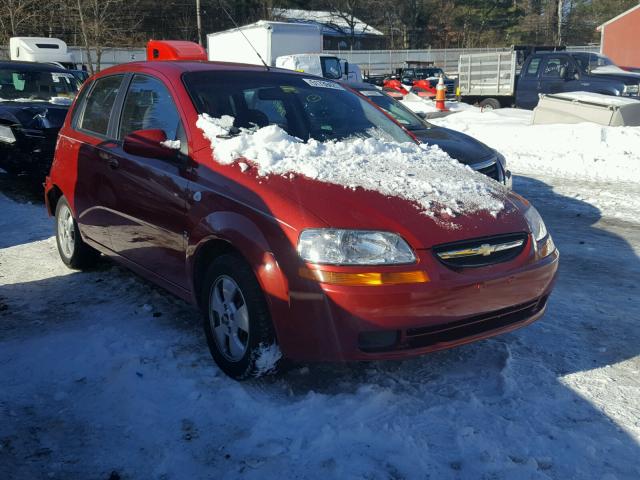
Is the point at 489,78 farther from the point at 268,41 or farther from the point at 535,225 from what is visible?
the point at 535,225

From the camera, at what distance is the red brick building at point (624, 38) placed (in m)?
40.2

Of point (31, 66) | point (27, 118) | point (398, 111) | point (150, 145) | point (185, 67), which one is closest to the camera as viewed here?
point (150, 145)

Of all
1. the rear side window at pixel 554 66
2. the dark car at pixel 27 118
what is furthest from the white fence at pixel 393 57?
the dark car at pixel 27 118

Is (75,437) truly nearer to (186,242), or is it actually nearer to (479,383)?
(186,242)

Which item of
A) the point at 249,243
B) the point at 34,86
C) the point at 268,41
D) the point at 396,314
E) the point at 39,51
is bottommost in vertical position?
the point at 396,314

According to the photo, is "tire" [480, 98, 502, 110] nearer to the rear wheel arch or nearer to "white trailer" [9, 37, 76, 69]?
"white trailer" [9, 37, 76, 69]

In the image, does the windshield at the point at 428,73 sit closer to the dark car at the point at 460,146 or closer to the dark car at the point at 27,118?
the dark car at the point at 27,118

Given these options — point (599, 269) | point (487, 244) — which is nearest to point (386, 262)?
point (487, 244)

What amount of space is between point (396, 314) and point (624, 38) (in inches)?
1764

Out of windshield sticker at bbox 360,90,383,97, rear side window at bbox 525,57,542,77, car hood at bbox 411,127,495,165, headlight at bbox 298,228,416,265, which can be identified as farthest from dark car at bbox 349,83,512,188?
rear side window at bbox 525,57,542,77

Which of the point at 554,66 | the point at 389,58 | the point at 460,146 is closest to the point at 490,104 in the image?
the point at 554,66

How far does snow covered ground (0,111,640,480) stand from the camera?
2.70 meters

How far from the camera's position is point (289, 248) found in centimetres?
295

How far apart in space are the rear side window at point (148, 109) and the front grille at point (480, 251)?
1.83m
